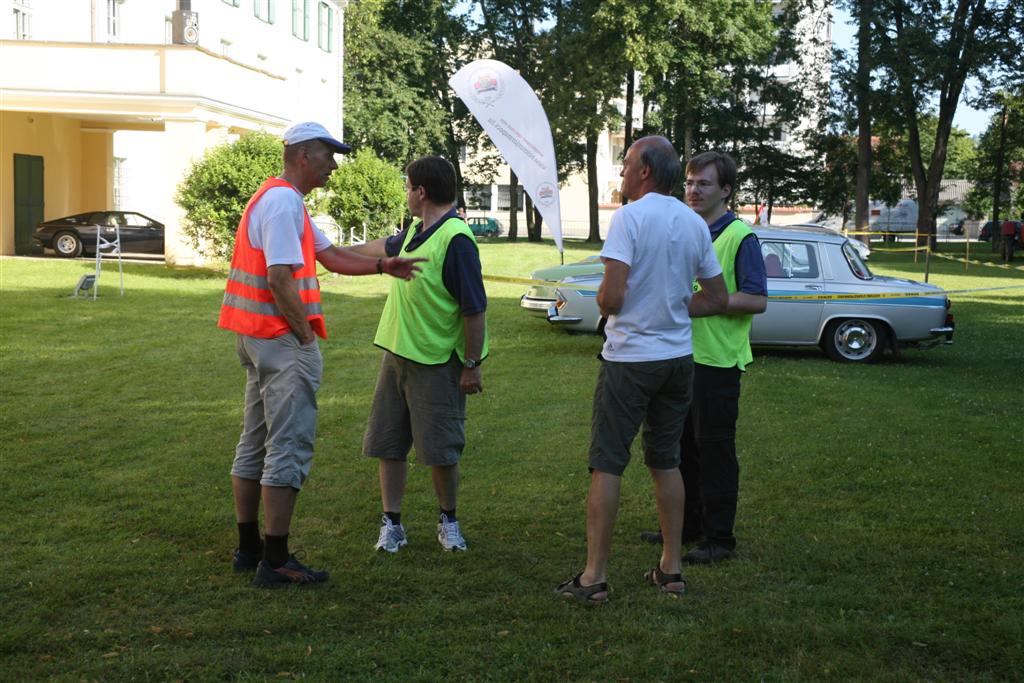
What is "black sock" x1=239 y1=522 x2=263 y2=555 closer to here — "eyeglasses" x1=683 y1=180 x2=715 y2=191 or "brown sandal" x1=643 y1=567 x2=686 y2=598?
"brown sandal" x1=643 y1=567 x2=686 y2=598

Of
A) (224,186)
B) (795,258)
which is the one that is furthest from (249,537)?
(224,186)

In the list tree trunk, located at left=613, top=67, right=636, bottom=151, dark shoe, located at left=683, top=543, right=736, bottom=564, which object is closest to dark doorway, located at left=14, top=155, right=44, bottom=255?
dark shoe, located at left=683, top=543, right=736, bottom=564

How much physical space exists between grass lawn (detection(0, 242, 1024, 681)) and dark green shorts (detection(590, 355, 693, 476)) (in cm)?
67

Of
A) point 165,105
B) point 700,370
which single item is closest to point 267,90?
point 165,105

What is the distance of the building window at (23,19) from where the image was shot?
1107 inches

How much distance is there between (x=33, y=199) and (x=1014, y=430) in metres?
25.9

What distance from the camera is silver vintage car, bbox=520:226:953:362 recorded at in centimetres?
1352

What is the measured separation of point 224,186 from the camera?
918 inches

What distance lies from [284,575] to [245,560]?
31 cm

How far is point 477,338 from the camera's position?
5559mm

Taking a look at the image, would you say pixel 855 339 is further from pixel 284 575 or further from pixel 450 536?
pixel 284 575

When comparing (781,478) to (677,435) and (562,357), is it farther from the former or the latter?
(562,357)

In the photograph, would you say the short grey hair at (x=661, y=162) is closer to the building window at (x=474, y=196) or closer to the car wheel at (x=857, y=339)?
the car wheel at (x=857, y=339)

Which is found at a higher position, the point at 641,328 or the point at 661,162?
the point at 661,162
